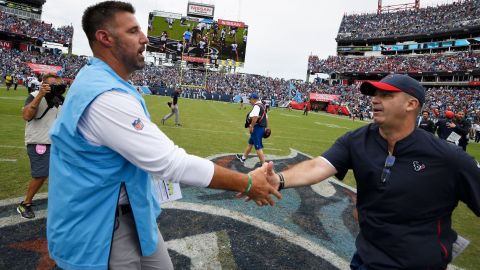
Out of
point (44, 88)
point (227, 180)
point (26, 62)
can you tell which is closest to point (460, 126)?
point (227, 180)

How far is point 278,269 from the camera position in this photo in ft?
11.7

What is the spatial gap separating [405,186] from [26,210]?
4.90m

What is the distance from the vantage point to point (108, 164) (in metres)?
1.78

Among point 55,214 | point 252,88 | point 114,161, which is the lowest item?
point 55,214

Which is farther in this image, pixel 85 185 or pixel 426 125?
pixel 426 125

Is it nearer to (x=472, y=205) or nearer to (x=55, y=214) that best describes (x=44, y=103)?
(x=55, y=214)

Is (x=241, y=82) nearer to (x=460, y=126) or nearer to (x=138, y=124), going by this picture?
(x=460, y=126)

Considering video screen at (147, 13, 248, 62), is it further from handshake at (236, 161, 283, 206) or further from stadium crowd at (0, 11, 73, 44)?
handshake at (236, 161, 283, 206)

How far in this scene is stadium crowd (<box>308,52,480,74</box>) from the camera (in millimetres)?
52094

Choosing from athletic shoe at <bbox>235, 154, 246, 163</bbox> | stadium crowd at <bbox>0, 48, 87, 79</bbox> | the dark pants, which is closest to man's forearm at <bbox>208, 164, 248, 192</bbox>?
the dark pants

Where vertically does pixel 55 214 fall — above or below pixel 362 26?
below

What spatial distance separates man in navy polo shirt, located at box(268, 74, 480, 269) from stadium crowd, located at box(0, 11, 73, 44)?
73761 mm

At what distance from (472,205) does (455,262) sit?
8.77 ft

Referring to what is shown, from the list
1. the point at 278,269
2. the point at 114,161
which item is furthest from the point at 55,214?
the point at 278,269
